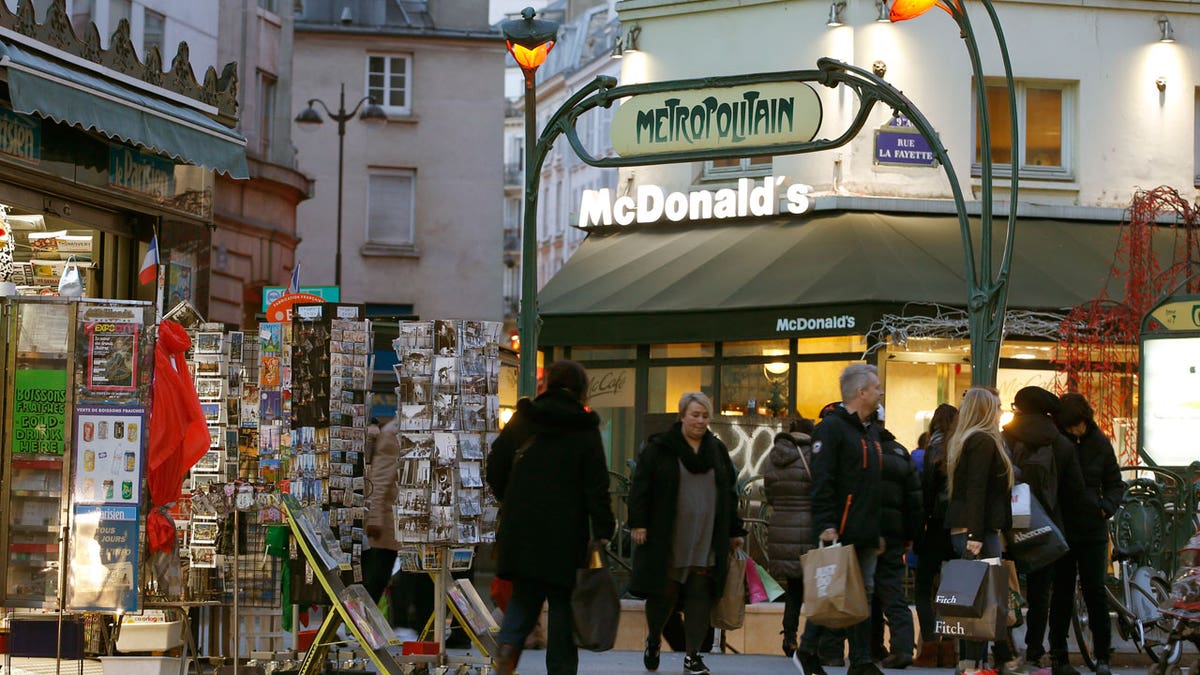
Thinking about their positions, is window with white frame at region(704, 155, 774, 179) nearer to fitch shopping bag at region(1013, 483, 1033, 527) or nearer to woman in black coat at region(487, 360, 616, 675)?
fitch shopping bag at region(1013, 483, 1033, 527)

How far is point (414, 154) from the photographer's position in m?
45.4

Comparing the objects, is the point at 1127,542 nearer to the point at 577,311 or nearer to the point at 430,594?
the point at 430,594

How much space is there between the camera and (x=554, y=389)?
412 inches

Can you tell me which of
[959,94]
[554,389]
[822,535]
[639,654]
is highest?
[959,94]

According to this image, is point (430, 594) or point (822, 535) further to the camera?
point (430, 594)

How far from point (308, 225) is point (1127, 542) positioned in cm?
3134

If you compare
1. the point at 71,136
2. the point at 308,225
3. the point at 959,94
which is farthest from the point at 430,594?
the point at 308,225

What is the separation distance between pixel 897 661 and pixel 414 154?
3380 centimetres

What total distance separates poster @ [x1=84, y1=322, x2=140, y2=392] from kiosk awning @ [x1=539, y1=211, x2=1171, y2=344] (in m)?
14.5

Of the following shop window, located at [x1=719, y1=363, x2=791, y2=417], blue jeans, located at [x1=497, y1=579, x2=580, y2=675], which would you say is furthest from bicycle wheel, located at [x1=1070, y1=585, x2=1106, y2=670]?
shop window, located at [x1=719, y1=363, x2=791, y2=417]

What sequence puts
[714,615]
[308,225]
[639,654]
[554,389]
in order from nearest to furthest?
[554,389], [714,615], [639,654], [308,225]

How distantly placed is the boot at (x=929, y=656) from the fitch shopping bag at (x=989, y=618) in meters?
2.99

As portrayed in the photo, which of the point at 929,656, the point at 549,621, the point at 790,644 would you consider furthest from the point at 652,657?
the point at 549,621

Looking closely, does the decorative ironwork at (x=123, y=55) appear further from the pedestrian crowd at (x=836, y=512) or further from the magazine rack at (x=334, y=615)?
the pedestrian crowd at (x=836, y=512)
